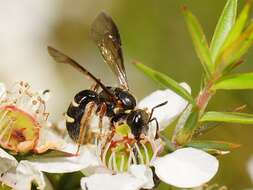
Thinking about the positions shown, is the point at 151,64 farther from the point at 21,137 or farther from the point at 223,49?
the point at 223,49

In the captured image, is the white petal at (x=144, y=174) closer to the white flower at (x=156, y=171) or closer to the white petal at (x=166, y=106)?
the white flower at (x=156, y=171)

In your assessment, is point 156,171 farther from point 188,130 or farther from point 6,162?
point 6,162

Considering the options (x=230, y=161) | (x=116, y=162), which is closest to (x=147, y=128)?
(x=116, y=162)

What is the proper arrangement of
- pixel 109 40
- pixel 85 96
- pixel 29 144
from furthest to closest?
pixel 109 40
pixel 85 96
pixel 29 144

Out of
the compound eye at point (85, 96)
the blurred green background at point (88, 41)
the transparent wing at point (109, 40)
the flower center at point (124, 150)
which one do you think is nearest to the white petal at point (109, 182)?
the flower center at point (124, 150)

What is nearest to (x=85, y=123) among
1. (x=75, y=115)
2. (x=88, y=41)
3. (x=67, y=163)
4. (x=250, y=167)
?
(x=75, y=115)
